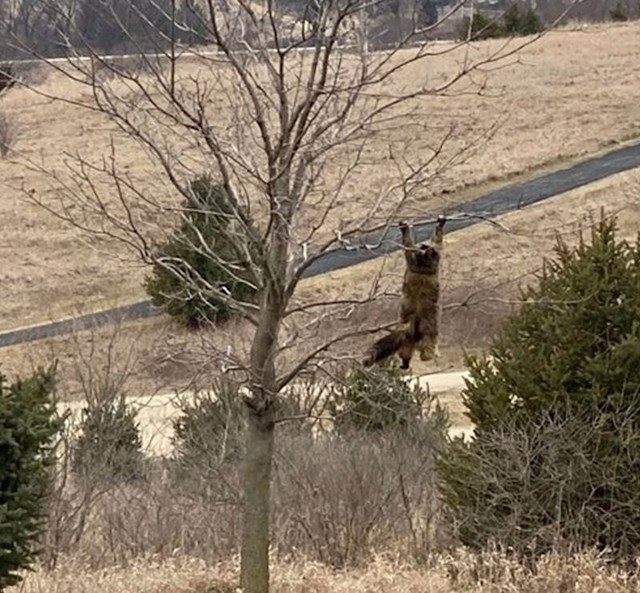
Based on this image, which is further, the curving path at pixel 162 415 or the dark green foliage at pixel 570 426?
the curving path at pixel 162 415

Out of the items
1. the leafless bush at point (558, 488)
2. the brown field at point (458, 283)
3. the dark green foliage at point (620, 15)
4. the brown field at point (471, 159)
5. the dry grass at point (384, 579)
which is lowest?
the dry grass at point (384, 579)

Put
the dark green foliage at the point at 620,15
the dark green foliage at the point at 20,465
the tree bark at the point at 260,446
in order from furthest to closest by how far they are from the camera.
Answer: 1. the dark green foliage at the point at 620,15
2. the dark green foliage at the point at 20,465
3. the tree bark at the point at 260,446

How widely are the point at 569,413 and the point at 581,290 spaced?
829 mm

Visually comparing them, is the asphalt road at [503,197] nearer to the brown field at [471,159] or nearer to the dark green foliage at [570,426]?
the brown field at [471,159]

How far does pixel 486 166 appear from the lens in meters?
38.0

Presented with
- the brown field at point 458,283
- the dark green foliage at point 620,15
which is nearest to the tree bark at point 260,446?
the brown field at point 458,283

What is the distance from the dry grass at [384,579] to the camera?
819cm

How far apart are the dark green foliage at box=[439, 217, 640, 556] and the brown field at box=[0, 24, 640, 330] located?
15.5 metres

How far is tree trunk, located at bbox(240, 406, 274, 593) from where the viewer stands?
6.76 metres

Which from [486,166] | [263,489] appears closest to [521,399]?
[263,489]

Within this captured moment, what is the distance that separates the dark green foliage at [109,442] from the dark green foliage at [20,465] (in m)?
6.89

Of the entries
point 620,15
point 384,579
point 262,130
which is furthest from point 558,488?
point 620,15

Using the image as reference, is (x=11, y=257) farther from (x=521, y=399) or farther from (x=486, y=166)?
(x=521, y=399)

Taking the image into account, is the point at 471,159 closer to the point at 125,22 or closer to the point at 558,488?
the point at 558,488
